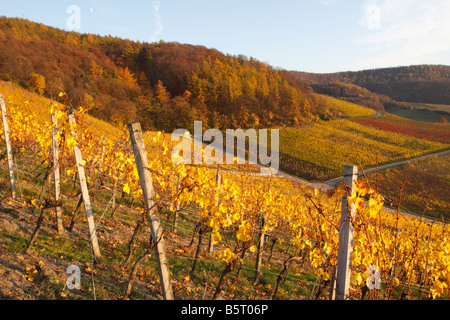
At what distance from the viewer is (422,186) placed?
24.7 metres

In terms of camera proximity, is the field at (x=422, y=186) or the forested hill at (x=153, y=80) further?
the forested hill at (x=153, y=80)

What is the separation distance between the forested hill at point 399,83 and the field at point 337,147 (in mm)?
54418

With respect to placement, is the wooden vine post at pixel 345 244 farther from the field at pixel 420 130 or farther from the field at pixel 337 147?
the field at pixel 420 130

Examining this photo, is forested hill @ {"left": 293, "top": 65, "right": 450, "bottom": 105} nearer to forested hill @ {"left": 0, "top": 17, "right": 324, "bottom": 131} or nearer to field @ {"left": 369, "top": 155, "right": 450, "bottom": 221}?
forested hill @ {"left": 0, "top": 17, "right": 324, "bottom": 131}

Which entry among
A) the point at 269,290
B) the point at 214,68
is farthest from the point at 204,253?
the point at 214,68

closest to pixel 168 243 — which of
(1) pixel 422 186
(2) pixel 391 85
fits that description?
(1) pixel 422 186

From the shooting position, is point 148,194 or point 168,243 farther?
point 168,243

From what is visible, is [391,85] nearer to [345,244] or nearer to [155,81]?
[155,81]

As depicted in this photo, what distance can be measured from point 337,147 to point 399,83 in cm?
9794

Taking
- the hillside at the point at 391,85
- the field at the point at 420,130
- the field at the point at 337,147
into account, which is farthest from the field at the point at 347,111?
the hillside at the point at 391,85

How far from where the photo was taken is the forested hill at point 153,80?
115 feet

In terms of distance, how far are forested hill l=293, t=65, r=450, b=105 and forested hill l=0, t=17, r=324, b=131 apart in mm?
50251

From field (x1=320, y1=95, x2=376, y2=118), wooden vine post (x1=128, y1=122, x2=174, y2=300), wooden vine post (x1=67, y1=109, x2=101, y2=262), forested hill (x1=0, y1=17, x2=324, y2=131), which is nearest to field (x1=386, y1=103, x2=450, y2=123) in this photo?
field (x1=320, y1=95, x2=376, y2=118)
